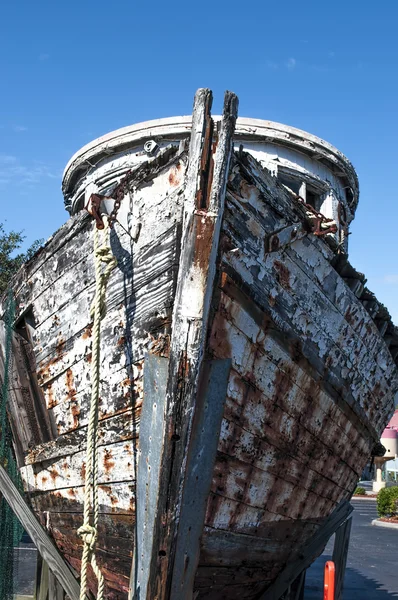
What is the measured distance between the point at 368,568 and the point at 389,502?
30.4 ft

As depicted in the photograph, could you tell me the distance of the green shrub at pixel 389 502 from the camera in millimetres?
19594

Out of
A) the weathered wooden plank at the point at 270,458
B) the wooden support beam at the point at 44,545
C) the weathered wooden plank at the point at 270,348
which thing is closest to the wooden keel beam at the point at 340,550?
the weathered wooden plank at the point at 270,458

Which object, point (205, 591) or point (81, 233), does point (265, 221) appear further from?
point (205, 591)

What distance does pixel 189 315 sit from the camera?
10.6 ft

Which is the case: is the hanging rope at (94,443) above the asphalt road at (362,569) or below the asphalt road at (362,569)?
above

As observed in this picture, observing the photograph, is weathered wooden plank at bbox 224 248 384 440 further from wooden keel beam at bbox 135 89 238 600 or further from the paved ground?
the paved ground

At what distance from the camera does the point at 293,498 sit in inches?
171

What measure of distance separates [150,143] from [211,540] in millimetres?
2816

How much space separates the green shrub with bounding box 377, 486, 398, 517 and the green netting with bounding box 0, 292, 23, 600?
15.8 meters

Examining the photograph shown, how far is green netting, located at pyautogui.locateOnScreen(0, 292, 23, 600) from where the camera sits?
4.94m

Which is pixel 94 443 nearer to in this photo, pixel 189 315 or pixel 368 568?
pixel 189 315

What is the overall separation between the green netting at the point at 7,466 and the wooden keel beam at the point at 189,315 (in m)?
2.08

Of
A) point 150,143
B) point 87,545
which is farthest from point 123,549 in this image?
point 150,143

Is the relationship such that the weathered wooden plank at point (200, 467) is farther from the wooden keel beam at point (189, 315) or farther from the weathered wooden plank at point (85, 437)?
the weathered wooden plank at point (85, 437)
